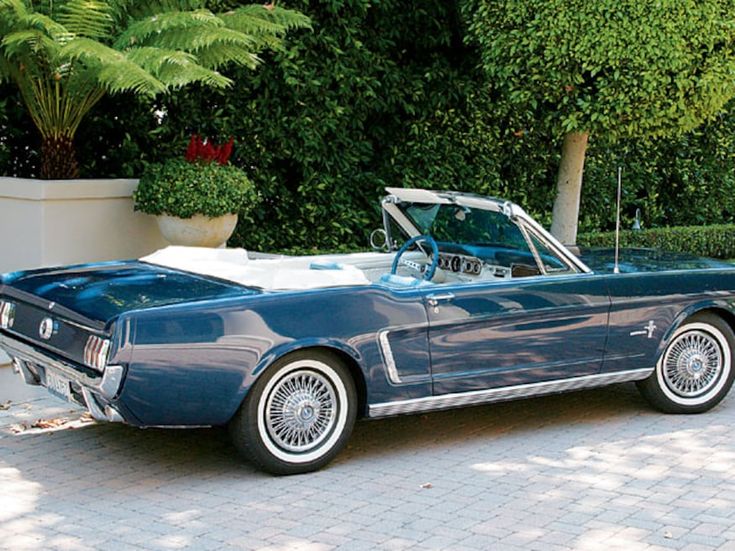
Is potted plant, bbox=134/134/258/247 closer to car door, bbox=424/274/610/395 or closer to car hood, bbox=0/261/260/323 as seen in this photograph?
car hood, bbox=0/261/260/323

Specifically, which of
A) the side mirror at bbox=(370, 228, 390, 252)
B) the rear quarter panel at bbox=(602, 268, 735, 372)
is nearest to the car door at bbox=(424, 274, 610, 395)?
the rear quarter panel at bbox=(602, 268, 735, 372)

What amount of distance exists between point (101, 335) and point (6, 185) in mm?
4886

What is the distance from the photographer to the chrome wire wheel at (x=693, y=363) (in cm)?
690

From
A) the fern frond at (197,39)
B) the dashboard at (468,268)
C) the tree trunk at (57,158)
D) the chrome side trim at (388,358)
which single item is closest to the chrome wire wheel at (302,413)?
the chrome side trim at (388,358)

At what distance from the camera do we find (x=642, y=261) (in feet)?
23.7

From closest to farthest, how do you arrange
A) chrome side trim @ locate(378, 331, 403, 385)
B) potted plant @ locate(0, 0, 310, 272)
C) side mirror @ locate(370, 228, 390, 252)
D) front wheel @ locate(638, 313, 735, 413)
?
1. chrome side trim @ locate(378, 331, 403, 385)
2. front wheel @ locate(638, 313, 735, 413)
3. side mirror @ locate(370, 228, 390, 252)
4. potted plant @ locate(0, 0, 310, 272)

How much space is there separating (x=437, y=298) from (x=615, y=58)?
17.7ft

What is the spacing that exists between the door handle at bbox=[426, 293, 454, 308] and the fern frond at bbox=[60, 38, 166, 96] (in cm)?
337

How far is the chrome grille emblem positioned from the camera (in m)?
5.62

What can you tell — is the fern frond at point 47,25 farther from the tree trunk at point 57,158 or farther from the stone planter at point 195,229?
the stone planter at point 195,229

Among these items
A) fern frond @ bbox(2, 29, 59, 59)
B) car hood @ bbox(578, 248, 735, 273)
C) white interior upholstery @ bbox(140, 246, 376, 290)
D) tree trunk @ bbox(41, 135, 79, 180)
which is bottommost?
white interior upholstery @ bbox(140, 246, 376, 290)

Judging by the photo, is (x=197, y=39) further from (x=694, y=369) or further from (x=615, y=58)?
(x=694, y=369)

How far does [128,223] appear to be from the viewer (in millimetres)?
10125

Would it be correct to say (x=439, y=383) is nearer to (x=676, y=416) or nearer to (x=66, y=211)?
(x=676, y=416)
